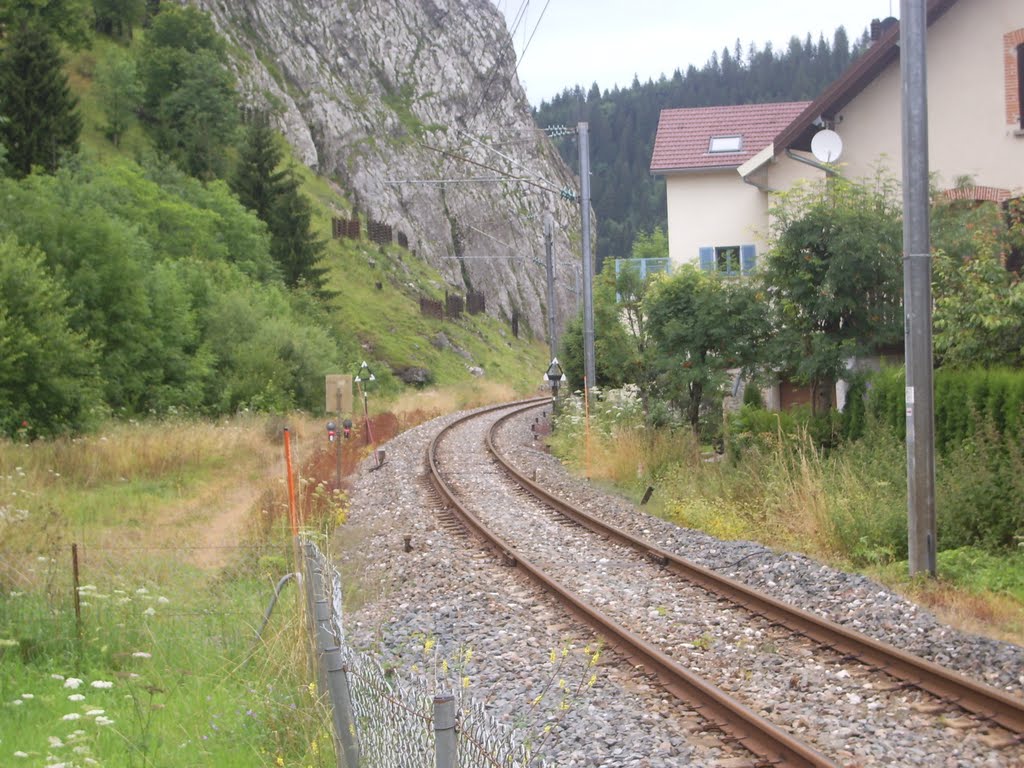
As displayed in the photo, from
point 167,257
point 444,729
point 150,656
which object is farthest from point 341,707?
point 167,257

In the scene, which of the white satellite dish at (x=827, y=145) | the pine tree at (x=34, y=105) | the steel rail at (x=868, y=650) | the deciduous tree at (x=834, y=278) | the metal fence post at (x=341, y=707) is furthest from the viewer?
the pine tree at (x=34, y=105)

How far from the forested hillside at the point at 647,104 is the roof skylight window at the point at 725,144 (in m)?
121

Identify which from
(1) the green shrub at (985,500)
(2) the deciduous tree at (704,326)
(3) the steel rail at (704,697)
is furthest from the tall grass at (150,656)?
(2) the deciduous tree at (704,326)

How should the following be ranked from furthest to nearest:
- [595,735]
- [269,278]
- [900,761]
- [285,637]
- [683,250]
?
1. [269,278]
2. [683,250]
3. [285,637]
4. [595,735]
5. [900,761]

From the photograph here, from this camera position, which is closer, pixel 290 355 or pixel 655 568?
pixel 655 568

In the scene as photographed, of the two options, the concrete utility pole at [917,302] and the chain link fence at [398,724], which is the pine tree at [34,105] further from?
the chain link fence at [398,724]

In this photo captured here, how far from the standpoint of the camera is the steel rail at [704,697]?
19.7 ft

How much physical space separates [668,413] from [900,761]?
55.9ft

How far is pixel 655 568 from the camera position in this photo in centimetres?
1185

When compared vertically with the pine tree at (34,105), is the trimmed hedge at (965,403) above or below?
below

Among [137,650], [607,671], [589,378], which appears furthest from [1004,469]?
[589,378]

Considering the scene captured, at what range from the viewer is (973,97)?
1889cm

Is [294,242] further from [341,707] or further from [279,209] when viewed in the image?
[341,707]

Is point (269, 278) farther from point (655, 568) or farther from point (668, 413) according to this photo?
point (655, 568)
